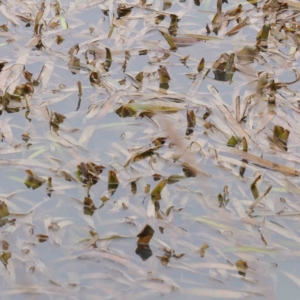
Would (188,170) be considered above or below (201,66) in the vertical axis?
below

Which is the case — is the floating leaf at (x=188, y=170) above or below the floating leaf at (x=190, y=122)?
below

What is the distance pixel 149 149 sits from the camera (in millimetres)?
2592

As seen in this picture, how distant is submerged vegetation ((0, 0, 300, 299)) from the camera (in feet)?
7.00

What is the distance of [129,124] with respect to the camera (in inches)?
109

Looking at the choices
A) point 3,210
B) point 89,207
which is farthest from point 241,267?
point 3,210

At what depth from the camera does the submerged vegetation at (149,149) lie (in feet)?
7.00

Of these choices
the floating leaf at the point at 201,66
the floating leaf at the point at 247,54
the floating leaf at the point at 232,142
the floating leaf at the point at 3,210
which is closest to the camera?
the floating leaf at the point at 3,210

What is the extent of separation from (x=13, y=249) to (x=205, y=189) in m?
0.83

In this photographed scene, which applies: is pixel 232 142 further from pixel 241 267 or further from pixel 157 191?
pixel 241 267

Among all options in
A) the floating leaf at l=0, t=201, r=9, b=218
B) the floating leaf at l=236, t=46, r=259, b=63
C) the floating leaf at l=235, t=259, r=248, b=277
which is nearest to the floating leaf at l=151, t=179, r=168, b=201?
the floating leaf at l=235, t=259, r=248, b=277

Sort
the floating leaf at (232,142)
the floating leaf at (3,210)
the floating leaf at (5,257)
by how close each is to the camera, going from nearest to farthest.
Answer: the floating leaf at (5,257) < the floating leaf at (3,210) < the floating leaf at (232,142)

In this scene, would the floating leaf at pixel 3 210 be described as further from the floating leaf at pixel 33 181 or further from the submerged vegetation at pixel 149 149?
the floating leaf at pixel 33 181

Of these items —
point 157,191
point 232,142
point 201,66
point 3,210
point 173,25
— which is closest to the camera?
point 3,210

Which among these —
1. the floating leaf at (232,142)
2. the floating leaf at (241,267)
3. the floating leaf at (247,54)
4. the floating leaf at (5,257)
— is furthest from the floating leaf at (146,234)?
the floating leaf at (247,54)
